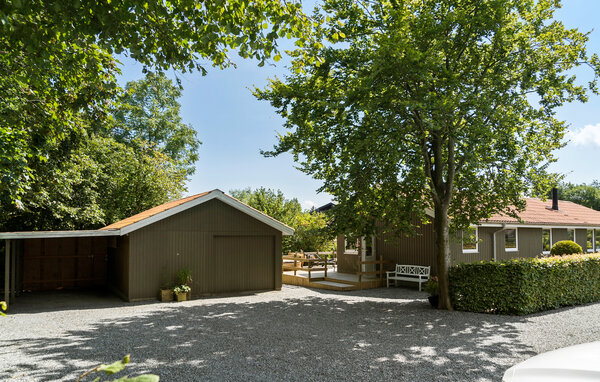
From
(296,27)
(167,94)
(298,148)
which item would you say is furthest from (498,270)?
(167,94)

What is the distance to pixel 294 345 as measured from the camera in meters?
7.54

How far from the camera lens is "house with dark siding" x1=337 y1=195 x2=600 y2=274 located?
16516 mm

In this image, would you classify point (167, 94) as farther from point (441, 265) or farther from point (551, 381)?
point (551, 381)

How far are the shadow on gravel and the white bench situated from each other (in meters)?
4.82

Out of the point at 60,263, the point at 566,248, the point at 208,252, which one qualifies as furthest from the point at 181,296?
the point at 566,248

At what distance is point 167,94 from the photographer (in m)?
30.5

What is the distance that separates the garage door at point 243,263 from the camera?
14242 mm

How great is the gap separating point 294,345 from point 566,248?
701 inches

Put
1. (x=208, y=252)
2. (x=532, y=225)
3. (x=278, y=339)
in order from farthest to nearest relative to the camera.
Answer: (x=532, y=225), (x=208, y=252), (x=278, y=339)

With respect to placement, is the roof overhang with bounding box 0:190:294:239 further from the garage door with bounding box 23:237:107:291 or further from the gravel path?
the garage door with bounding box 23:237:107:291

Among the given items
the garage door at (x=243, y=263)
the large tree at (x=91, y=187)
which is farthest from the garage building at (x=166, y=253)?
the large tree at (x=91, y=187)

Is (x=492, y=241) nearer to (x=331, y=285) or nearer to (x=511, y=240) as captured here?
(x=511, y=240)

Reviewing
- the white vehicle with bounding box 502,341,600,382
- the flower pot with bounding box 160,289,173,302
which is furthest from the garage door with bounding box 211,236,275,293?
the white vehicle with bounding box 502,341,600,382

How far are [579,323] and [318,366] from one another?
24.0ft
